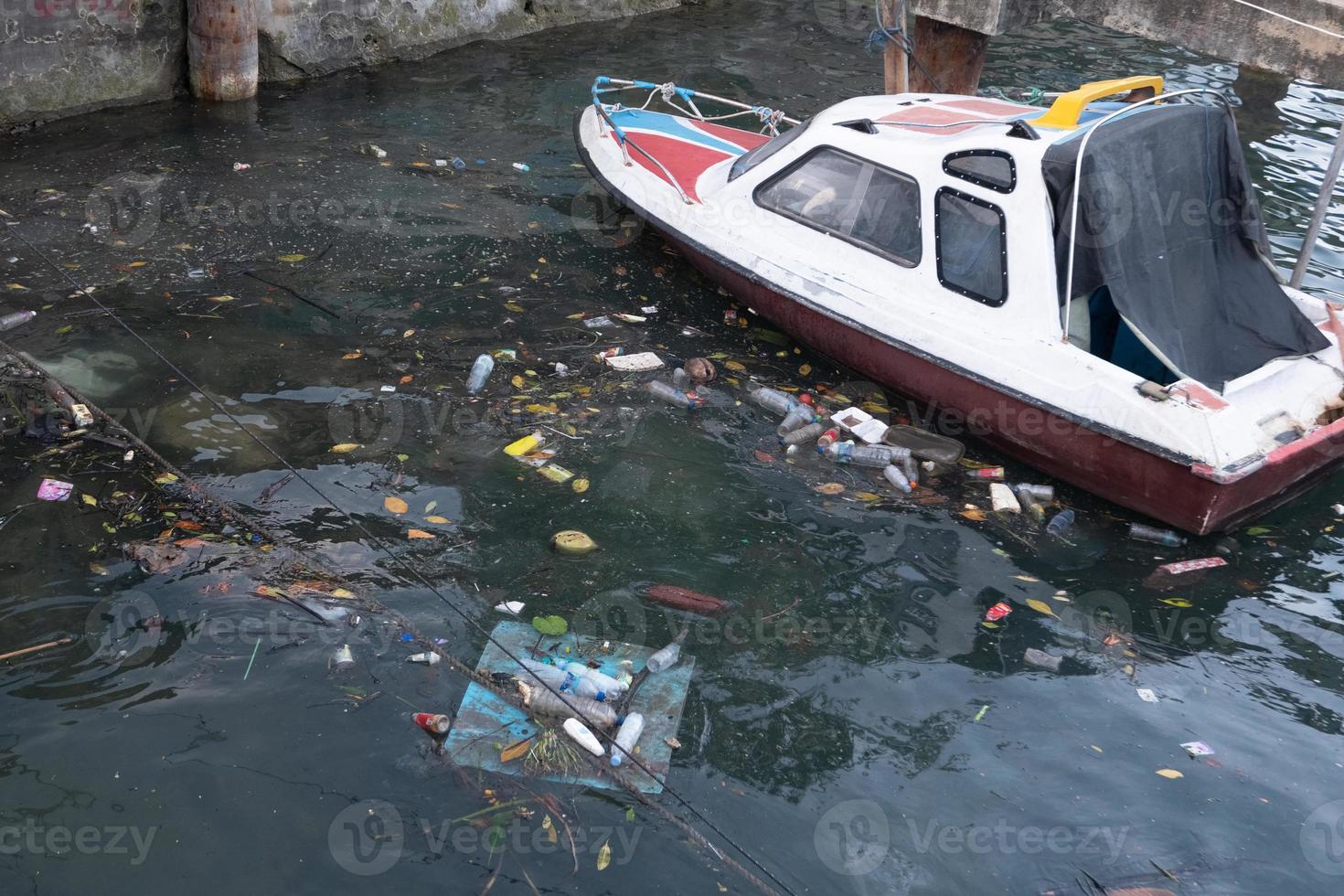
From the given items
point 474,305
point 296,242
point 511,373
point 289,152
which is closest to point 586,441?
point 511,373

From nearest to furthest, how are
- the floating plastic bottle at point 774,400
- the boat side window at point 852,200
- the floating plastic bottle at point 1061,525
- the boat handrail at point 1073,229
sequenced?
1. the boat handrail at point 1073,229
2. the floating plastic bottle at point 1061,525
3. the boat side window at point 852,200
4. the floating plastic bottle at point 774,400

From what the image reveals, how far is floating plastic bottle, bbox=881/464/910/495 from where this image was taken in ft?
20.1

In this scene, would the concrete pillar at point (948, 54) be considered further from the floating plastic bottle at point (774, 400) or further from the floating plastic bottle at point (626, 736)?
the floating plastic bottle at point (626, 736)

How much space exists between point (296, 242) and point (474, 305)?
173cm

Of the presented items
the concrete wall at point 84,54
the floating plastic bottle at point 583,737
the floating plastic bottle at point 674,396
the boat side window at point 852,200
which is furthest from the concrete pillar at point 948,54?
the floating plastic bottle at point 583,737

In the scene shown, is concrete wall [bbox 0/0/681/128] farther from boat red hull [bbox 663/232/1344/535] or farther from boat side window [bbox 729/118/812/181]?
boat red hull [bbox 663/232/1344/535]

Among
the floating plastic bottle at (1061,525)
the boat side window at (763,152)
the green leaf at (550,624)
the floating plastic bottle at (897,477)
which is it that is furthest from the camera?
the boat side window at (763,152)

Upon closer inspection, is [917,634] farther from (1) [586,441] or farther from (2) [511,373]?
(2) [511,373]

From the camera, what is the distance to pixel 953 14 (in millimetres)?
9336

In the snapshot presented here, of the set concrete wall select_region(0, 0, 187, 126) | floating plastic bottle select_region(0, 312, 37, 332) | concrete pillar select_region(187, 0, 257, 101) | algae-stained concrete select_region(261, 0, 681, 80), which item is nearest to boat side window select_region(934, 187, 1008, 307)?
floating plastic bottle select_region(0, 312, 37, 332)

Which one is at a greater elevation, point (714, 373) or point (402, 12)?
point (402, 12)

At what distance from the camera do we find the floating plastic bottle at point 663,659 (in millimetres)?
4758

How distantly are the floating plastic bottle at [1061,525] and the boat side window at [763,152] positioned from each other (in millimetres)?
3159

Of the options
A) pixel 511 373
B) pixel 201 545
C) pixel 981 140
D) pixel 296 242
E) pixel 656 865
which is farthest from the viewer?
pixel 296 242
